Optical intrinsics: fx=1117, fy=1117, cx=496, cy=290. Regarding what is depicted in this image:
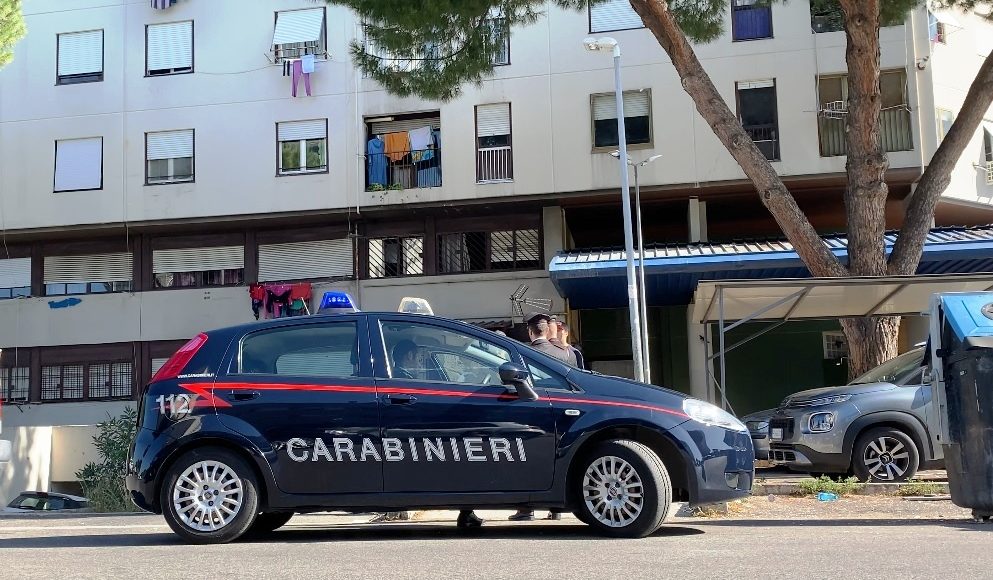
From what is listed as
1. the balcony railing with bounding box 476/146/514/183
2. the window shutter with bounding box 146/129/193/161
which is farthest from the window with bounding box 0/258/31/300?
the balcony railing with bounding box 476/146/514/183

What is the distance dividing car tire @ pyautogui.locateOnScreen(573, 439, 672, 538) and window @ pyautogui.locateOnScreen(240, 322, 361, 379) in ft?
5.73

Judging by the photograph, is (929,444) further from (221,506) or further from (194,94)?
(194,94)

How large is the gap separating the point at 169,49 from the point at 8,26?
784cm

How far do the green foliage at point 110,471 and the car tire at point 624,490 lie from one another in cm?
629

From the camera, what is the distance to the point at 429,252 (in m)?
26.4

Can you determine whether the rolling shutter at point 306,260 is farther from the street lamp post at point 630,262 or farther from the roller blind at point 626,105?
the street lamp post at point 630,262

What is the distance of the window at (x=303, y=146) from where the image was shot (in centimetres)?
2626

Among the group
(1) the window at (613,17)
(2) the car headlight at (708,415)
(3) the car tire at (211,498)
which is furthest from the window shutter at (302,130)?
(2) the car headlight at (708,415)

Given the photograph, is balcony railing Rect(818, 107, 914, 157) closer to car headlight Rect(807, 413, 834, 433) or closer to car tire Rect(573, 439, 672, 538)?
car headlight Rect(807, 413, 834, 433)

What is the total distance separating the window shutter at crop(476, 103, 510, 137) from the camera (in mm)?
25562

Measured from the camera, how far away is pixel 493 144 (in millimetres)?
25594

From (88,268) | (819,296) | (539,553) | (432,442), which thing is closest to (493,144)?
(88,268)

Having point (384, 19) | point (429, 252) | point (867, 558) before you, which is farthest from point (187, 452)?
point (429, 252)

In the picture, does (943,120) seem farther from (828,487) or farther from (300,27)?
(828,487)
